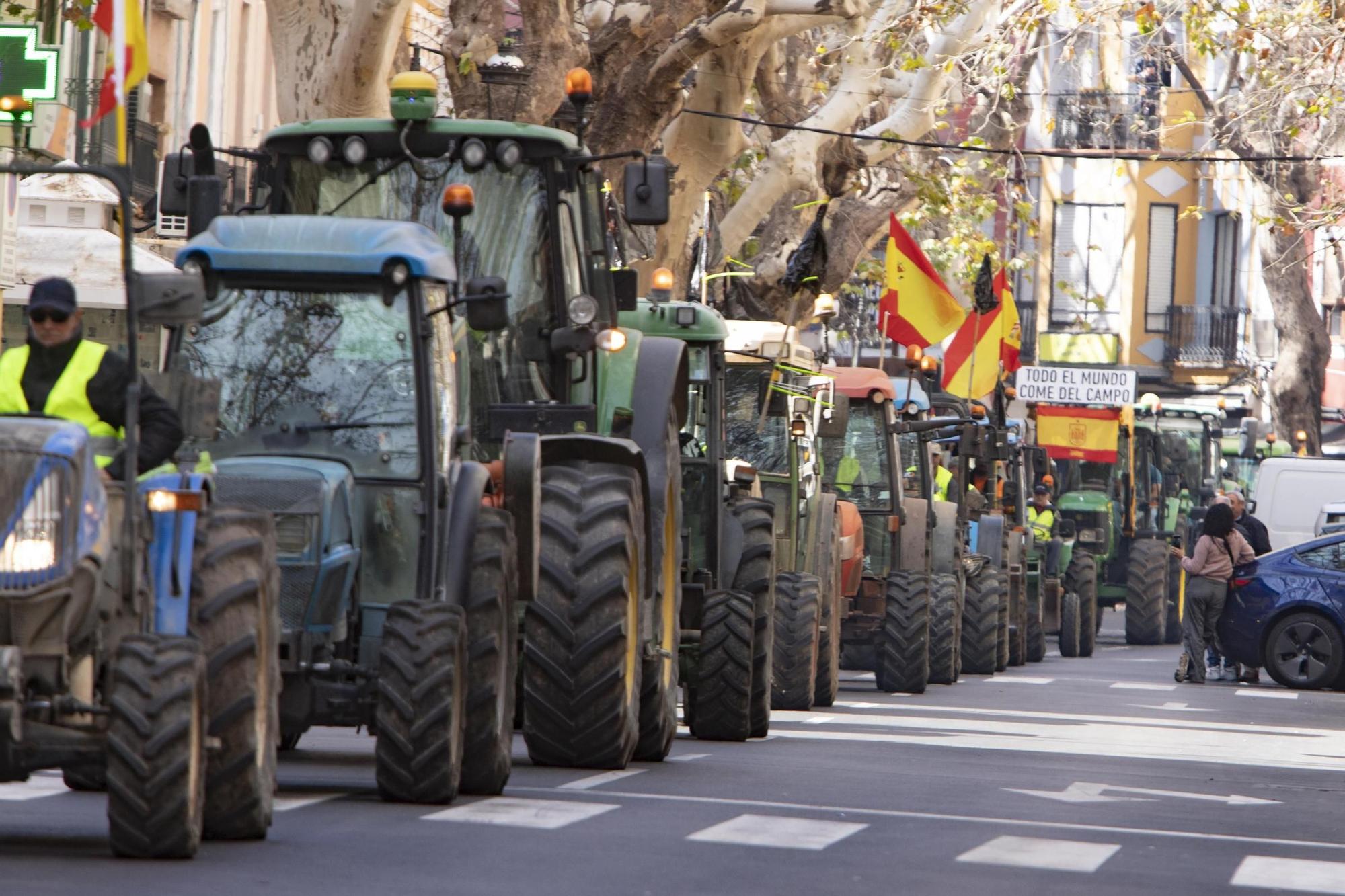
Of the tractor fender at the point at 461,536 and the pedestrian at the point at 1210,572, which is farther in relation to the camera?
the pedestrian at the point at 1210,572

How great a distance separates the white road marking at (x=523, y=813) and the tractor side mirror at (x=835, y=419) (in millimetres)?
9760

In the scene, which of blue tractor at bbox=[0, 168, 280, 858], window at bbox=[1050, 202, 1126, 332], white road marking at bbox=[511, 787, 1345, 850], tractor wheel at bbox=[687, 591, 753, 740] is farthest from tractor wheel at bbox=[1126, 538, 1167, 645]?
blue tractor at bbox=[0, 168, 280, 858]

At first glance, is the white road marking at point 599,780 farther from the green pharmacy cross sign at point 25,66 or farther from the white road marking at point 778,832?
the green pharmacy cross sign at point 25,66

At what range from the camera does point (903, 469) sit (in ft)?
79.9

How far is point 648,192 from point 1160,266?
2029 inches

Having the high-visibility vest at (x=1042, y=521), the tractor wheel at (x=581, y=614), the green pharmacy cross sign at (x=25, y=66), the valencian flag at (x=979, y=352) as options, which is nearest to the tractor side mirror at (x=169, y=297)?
the tractor wheel at (x=581, y=614)

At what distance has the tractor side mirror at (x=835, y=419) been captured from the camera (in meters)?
20.8

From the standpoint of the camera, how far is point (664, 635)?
13914 mm

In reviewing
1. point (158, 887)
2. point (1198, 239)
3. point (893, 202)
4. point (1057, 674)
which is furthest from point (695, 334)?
point (1198, 239)

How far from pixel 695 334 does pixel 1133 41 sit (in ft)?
127

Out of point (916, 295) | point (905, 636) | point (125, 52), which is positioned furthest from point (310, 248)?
point (916, 295)

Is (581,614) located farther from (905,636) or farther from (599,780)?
(905,636)

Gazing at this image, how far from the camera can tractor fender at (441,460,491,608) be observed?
1093 centimetres

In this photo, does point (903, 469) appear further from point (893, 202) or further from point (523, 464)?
point (523, 464)
